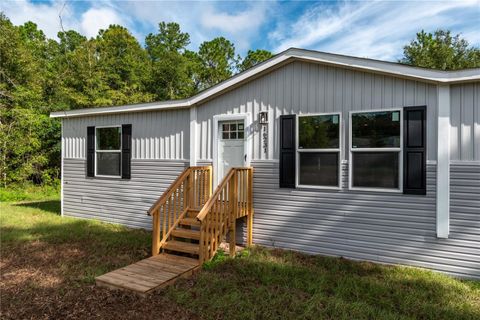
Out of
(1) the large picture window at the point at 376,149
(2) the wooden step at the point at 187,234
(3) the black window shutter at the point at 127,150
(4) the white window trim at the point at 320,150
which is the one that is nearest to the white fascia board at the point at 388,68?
(1) the large picture window at the point at 376,149

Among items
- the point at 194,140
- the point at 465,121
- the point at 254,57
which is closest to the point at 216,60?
the point at 254,57

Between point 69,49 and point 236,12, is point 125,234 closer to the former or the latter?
point 236,12

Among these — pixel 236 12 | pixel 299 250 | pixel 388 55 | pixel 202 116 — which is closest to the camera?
pixel 299 250

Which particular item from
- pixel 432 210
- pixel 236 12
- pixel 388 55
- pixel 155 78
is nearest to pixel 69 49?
pixel 155 78

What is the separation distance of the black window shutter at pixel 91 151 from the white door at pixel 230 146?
381cm

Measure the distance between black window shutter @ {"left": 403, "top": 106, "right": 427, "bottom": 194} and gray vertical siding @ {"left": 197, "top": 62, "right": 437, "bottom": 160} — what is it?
8 cm

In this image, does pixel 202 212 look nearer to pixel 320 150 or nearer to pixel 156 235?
pixel 156 235

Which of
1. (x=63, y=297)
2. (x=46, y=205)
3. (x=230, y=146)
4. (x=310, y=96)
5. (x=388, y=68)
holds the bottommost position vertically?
(x=63, y=297)

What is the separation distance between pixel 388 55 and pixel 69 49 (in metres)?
22.5

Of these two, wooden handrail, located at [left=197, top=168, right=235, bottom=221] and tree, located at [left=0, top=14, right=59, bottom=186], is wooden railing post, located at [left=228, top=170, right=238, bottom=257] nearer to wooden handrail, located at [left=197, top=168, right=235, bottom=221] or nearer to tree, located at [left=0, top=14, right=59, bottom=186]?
wooden handrail, located at [left=197, top=168, right=235, bottom=221]

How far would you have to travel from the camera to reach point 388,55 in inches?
800

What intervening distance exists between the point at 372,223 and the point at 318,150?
4.72 ft

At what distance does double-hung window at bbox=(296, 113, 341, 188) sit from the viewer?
16.4 feet

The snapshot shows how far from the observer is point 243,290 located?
3.74 m
